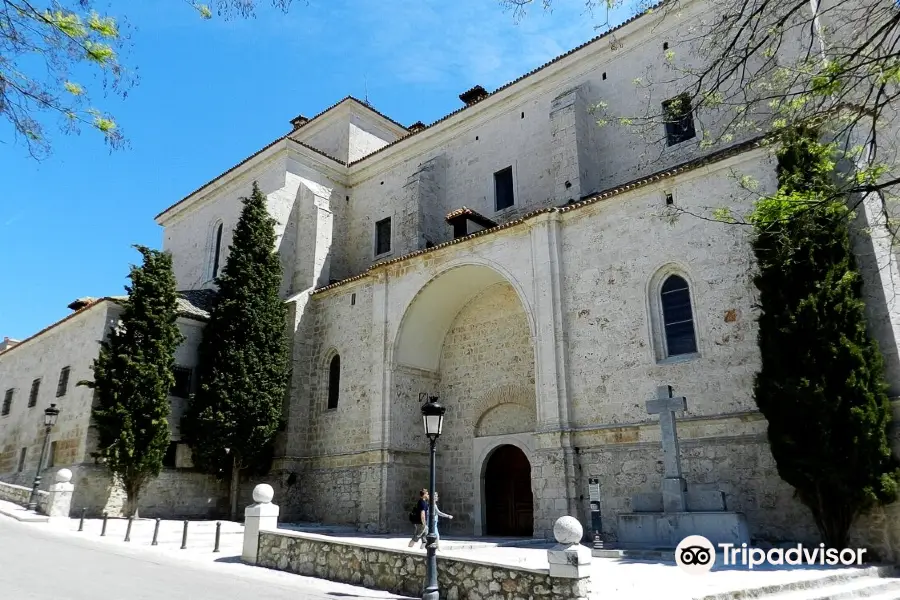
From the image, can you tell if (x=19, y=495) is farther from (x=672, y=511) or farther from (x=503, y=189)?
(x=672, y=511)

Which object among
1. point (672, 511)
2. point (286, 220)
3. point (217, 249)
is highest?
point (217, 249)

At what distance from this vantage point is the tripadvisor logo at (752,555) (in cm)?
891

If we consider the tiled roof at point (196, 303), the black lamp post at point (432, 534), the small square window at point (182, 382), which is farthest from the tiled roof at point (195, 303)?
the black lamp post at point (432, 534)

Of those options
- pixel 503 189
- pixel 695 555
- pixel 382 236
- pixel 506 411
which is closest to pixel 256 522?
pixel 695 555

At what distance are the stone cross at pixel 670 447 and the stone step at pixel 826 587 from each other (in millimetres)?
2534

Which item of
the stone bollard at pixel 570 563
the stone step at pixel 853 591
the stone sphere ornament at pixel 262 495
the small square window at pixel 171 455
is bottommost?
the stone step at pixel 853 591

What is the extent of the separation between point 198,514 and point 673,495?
13463 millimetres

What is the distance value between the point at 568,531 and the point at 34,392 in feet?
69.0

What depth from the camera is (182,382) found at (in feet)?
61.7

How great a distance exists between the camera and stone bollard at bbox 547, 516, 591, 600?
6543 millimetres

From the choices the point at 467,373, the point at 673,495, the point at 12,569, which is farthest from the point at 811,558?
the point at 12,569

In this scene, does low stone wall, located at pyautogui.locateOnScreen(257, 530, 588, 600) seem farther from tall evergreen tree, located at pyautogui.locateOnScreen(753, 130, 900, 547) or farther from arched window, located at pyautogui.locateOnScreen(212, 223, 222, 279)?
arched window, located at pyautogui.locateOnScreen(212, 223, 222, 279)

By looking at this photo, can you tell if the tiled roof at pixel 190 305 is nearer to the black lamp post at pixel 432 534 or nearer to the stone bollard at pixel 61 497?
the stone bollard at pixel 61 497

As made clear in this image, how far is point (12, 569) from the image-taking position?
334 inches
